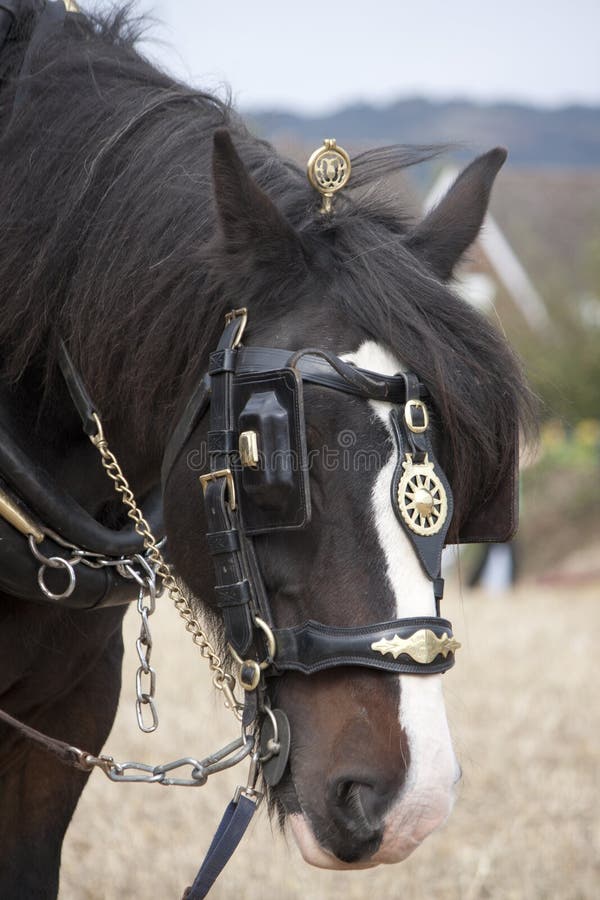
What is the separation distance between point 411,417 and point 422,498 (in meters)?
0.12

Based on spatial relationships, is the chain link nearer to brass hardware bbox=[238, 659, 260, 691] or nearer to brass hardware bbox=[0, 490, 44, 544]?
brass hardware bbox=[238, 659, 260, 691]

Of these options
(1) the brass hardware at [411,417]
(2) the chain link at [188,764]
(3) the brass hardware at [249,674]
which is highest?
(1) the brass hardware at [411,417]

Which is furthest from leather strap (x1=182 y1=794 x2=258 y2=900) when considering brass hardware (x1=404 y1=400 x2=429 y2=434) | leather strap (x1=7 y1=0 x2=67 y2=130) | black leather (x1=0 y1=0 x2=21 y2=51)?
black leather (x1=0 y1=0 x2=21 y2=51)

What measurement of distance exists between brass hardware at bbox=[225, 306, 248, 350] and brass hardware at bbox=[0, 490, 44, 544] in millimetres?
556

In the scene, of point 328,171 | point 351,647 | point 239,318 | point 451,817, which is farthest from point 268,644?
point 451,817

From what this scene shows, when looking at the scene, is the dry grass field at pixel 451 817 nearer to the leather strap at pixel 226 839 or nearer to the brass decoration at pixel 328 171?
the leather strap at pixel 226 839

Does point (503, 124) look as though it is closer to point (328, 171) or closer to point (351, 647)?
point (328, 171)

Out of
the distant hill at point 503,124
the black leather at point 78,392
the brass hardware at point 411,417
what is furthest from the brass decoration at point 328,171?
the distant hill at point 503,124

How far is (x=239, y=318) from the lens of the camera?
1586mm

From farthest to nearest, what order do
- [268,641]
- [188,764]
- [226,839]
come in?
[188,764], [226,839], [268,641]

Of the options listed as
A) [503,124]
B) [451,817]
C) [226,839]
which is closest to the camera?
[226,839]

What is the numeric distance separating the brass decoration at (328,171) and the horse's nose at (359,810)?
2.93 ft

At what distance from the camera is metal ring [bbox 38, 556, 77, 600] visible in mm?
1868

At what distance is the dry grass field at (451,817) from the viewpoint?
3186 mm
